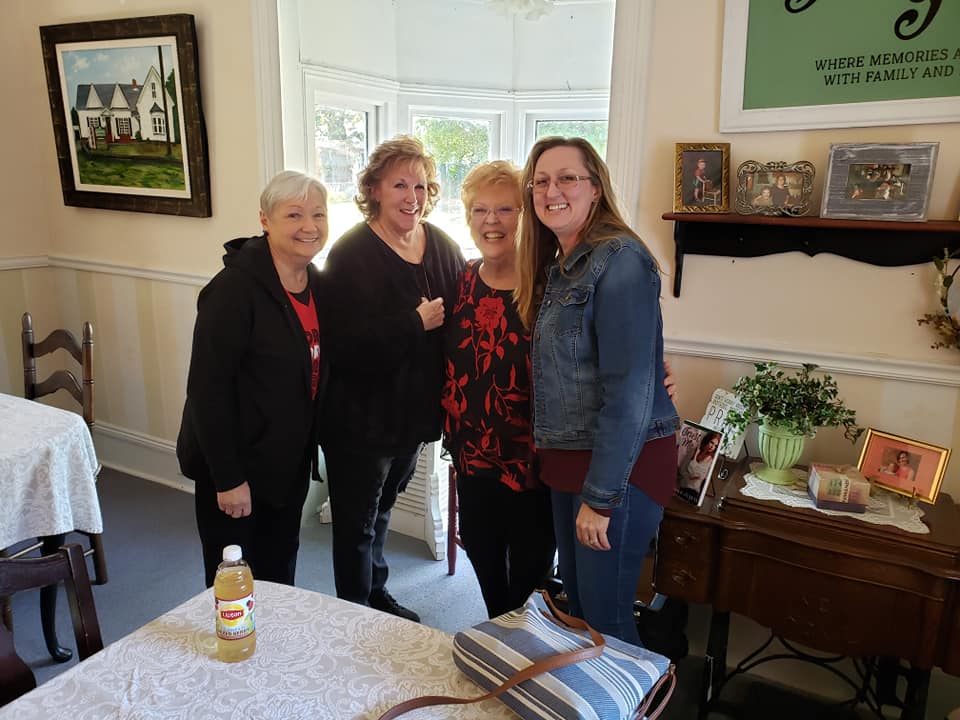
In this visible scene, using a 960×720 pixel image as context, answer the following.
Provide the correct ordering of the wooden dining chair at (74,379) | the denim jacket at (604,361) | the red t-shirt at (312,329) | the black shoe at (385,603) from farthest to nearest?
the wooden dining chair at (74,379) → the black shoe at (385,603) → the red t-shirt at (312,329) → the denim jacket at (604,361)

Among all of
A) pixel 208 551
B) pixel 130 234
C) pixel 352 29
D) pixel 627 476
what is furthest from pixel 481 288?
pixel 130 234

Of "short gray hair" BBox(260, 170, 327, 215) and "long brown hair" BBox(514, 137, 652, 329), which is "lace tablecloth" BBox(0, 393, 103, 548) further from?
"long brown hair" BBox(514, 137, 652, 329)

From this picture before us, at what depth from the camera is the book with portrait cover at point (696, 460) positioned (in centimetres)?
177

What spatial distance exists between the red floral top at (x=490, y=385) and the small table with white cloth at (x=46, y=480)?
3.64 feet

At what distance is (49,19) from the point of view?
3168 mm

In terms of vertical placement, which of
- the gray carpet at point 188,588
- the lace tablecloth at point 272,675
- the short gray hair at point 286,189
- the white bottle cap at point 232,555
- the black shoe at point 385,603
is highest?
the short gray hair at point 286,189

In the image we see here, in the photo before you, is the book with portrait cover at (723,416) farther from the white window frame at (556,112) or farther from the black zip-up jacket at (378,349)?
the white window frame at (556,112)

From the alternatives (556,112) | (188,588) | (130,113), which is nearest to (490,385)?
(188,588)

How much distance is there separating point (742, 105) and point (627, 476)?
1.10 meters

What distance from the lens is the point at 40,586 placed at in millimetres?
1128

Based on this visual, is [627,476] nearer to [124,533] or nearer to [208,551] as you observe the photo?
[208,551]

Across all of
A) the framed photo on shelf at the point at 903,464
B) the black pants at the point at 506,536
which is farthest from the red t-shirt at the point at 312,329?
the framed photo on shelf at the point at 903,464

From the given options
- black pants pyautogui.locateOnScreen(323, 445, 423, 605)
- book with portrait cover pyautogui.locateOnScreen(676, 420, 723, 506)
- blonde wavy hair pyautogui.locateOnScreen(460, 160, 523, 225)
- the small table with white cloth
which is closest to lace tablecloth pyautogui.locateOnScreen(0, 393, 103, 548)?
the small table with white cloth

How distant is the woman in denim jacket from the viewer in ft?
4.41
